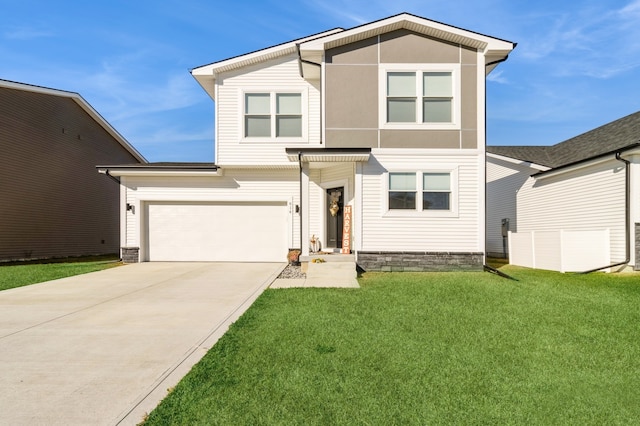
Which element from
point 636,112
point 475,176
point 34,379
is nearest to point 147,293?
point 34,379

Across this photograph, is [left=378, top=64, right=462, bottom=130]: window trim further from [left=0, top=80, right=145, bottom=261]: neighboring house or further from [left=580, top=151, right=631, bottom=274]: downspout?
[left=0, top=80, right=145, bottom=261]: neighboring house

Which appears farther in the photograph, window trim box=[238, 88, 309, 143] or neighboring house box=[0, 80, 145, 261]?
neighboring house box=[0, 80, 145, 261]

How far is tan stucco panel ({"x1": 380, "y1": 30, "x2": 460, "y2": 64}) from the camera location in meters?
11.6

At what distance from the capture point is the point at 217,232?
14781mm

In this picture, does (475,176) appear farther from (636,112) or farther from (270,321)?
(636,112)

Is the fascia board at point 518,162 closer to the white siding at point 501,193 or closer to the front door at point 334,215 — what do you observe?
the white siding at point 501,193

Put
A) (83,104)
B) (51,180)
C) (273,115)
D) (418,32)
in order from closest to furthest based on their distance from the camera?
(418,32), (273,115), (51,180), (83,104)

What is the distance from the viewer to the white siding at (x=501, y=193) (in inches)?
681

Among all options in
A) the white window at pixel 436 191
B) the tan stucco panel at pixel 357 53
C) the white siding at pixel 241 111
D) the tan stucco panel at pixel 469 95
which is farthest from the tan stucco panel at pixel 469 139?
the white siding at pixel 241 111

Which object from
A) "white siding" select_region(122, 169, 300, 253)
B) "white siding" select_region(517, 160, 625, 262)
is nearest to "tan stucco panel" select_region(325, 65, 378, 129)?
"white siding" select_region(122, 169, 300, 253)

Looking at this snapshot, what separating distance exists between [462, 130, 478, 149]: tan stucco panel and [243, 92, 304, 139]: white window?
A: 558 cm

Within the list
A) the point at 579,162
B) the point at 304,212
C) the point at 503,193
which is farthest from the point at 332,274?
the point at 503,193

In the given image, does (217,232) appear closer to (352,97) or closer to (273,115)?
(273,115)

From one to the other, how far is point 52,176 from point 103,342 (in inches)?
655
